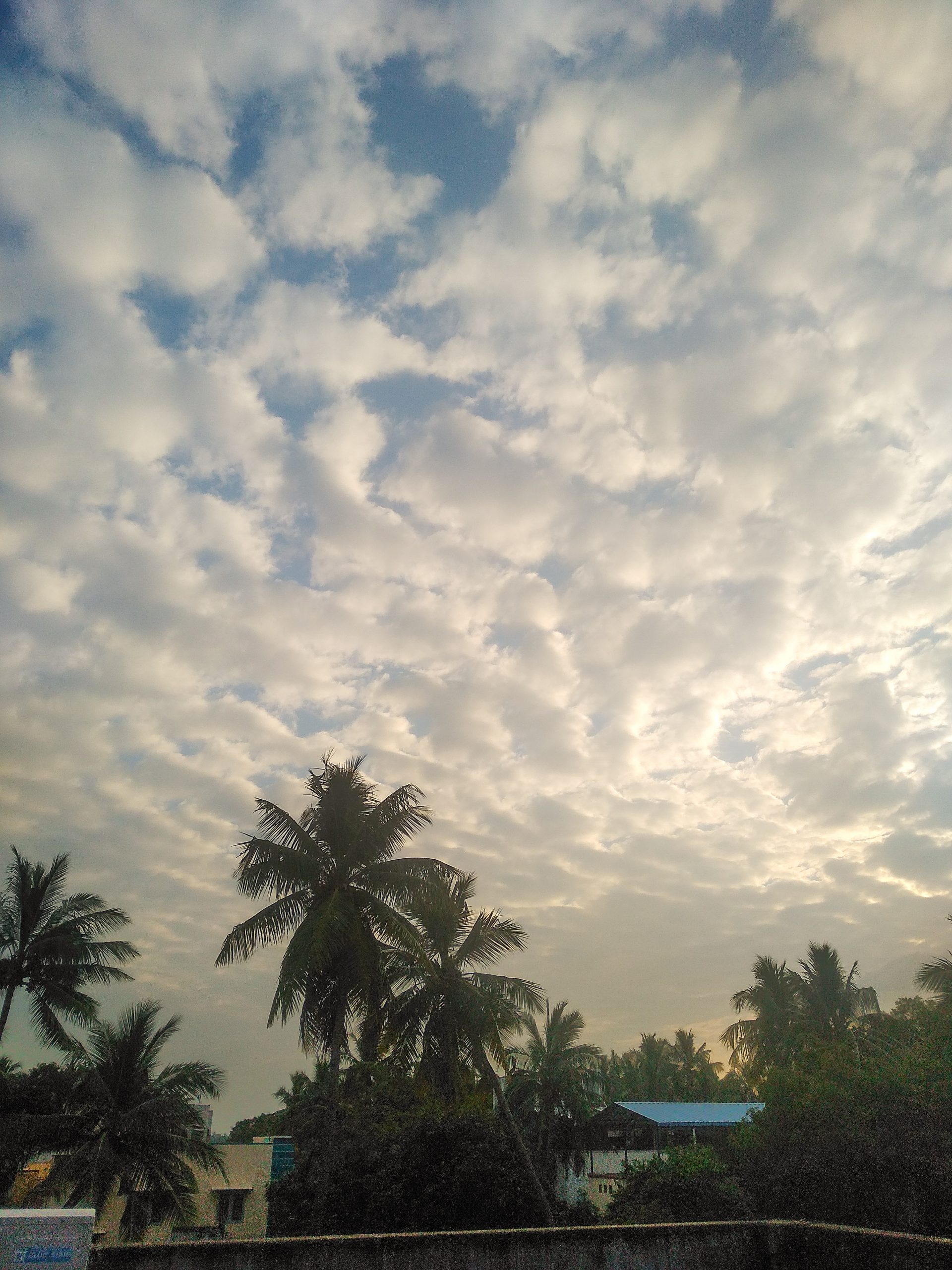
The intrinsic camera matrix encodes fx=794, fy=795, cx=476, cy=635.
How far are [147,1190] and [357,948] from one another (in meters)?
10.2

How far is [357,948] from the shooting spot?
59.1ft

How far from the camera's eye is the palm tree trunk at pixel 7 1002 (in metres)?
21.6

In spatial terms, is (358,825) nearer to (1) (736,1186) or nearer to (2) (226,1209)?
(1) (736,1186)

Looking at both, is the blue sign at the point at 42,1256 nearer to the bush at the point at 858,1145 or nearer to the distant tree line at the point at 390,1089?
the distant tree line at the point at 390,1089

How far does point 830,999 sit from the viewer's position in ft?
115

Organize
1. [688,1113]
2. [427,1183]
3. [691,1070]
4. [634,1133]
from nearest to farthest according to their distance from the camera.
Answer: [427,1183]
[634,1133]
[688,1113]
[691,1070]

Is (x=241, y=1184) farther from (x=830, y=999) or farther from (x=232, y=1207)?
(x=830, y=999)

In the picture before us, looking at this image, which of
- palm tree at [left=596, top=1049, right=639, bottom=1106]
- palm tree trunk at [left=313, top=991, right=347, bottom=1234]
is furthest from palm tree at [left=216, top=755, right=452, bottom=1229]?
palm tree at [left=596, top=1049, right=639, bottom=1106]

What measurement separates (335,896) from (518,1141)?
7521 mm

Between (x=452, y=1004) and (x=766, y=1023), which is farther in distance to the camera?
(x=766, y=1023)

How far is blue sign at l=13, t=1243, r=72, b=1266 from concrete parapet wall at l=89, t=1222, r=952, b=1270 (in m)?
0.48

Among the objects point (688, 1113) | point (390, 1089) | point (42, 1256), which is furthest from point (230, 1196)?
point (42, 1256)

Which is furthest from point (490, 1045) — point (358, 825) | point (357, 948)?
point (358, 825)

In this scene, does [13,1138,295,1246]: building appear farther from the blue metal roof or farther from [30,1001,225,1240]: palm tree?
the blue metal roof
